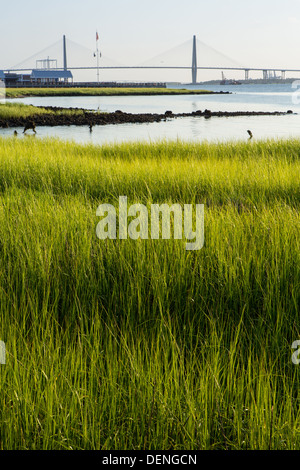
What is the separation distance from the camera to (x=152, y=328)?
10.1 feet

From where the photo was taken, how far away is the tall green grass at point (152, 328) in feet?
6.63

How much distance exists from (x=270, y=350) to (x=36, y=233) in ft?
7.53

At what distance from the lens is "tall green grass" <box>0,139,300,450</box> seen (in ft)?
6.63
